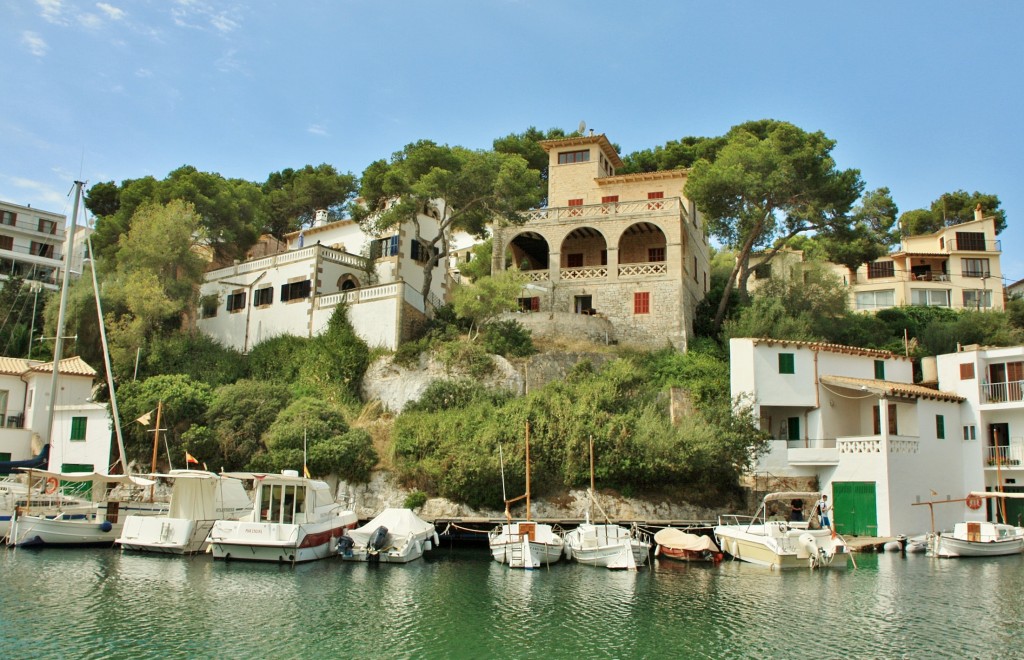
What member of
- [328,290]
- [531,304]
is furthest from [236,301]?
[531,304]

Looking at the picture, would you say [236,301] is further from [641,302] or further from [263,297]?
[641,302]

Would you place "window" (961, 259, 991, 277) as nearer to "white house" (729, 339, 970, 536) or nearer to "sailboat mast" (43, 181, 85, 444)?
"white house" (729, 339, 970, 536)

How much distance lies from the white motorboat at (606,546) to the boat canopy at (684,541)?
3.18 ft

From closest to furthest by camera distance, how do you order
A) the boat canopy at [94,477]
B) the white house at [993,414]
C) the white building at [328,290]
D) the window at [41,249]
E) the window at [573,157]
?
the boat canopy at [94,477]
the white house at [993,414]
the white building at [328,290]
the window at [573,157]
the window at [41,249]

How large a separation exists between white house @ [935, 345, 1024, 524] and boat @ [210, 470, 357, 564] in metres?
26.8

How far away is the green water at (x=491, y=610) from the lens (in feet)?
52.1

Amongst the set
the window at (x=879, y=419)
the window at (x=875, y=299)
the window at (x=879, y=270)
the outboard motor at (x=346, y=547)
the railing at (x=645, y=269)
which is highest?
the window at (x=879, y=270)

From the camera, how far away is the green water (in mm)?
15867

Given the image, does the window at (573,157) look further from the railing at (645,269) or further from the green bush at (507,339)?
the green bush at (507,339)

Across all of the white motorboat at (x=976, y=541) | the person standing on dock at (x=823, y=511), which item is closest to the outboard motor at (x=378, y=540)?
the person standing on dock at (x=823, y=511)

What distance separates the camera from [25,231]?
6538 centimetres

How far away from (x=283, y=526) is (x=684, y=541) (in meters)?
13.5

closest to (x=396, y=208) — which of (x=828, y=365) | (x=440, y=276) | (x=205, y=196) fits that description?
(x=440, y=276)

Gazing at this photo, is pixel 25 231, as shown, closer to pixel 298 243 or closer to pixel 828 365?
pixel 298 243
